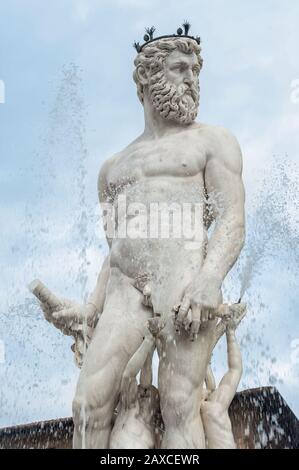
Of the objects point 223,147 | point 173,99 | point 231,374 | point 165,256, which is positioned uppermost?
point 173,99

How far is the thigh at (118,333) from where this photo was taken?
517 centimetres

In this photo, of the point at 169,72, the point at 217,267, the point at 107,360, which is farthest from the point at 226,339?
the point at 169,72

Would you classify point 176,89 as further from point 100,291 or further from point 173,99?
point 100,291

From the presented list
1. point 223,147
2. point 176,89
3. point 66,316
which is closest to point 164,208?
point 223,147

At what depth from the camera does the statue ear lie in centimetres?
631

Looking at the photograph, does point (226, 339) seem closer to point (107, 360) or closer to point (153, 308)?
point (153, 308)

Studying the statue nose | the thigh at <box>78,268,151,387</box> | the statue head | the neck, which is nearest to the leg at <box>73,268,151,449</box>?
the thigh at <box>78,268,151,387</box>

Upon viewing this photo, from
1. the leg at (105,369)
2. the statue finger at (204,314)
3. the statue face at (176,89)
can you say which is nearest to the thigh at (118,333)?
the leg at (105,369)

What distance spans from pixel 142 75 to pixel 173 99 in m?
0.45

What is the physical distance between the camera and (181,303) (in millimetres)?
5102

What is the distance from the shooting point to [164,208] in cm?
573

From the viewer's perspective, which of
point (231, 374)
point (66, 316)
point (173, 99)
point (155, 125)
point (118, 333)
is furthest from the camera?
Answer: point (155, 125)

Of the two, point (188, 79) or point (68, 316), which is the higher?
point (188, 79)
